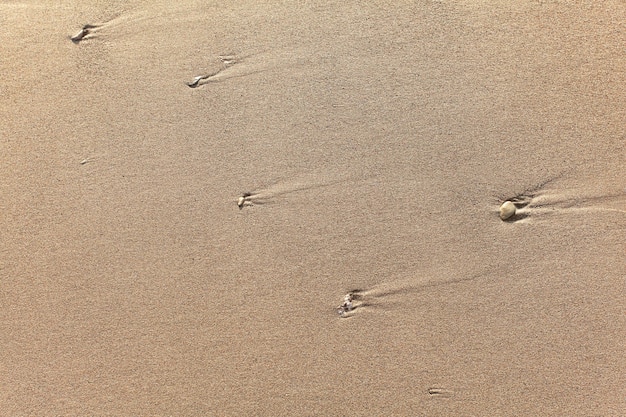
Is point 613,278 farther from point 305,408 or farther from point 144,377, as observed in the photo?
point 144,377

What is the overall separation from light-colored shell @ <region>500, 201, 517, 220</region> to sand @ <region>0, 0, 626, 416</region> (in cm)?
3

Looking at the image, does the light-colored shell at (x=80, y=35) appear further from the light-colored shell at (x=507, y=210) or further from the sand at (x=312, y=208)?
the light-colored shell at (x=507, y=210)

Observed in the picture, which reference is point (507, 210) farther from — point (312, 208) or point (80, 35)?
point (80, 35)

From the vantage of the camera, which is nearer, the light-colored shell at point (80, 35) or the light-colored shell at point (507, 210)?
the light-colored shell at point (507, 210)

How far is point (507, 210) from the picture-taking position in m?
1.95

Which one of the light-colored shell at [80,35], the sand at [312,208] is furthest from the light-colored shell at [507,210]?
the light-colored shell at [80,35]

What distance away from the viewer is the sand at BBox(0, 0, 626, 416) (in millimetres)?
1939

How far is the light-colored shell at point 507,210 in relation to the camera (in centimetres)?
195

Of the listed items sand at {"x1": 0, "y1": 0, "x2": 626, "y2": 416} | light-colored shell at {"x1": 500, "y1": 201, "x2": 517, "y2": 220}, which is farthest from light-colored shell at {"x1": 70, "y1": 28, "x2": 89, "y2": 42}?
light-colored shell at {"x1": 500, "y1": 201, "x2": 517, "y2": 220}

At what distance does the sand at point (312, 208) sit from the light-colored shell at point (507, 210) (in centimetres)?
3

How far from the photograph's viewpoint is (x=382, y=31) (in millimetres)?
2039

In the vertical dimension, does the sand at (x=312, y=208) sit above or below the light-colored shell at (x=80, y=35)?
below

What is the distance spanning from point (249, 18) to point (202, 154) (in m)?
0.69

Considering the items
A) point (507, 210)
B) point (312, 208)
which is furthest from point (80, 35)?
point (507, 210)
